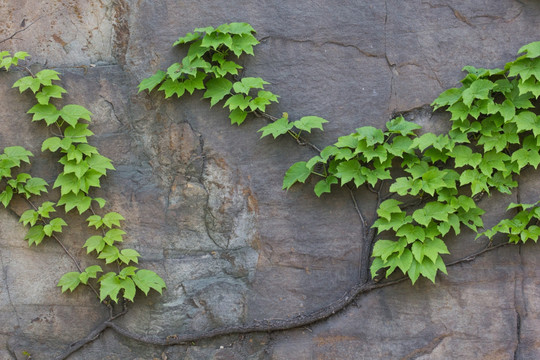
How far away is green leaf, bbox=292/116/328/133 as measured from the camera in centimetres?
300

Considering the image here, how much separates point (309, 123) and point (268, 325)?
1176 mm

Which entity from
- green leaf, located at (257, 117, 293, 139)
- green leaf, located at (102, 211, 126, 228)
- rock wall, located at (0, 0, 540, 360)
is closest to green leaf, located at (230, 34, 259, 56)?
rock wall, located at (0, 0, 540, 360)

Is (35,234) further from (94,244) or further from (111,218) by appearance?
(111,218)

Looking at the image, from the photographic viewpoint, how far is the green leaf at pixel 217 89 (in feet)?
10.3

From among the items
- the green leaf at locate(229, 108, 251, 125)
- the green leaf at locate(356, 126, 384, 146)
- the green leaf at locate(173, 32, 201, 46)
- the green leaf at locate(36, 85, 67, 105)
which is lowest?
the green leaf at locate(36, 85, 67, 105)

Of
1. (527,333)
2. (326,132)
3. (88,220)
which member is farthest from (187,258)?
(527,333)

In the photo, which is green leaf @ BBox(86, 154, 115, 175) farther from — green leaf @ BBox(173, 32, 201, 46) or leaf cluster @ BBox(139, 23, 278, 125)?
green leaf @ BBox(173, 32, 201, 46)

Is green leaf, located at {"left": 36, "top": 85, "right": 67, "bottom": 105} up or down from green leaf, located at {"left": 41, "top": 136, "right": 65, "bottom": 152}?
up

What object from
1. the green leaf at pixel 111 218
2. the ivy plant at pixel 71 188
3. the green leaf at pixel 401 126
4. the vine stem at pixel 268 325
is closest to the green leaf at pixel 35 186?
the ivy plant at pixel 71 188

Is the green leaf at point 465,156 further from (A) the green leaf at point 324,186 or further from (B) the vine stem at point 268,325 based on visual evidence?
(A) the green leaf at point 324,186

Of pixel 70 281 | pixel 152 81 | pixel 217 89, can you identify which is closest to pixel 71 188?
pixel 70 281

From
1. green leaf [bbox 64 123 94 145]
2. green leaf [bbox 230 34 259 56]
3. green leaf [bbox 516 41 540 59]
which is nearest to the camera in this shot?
green leaf [bbox 516 41 540 59]

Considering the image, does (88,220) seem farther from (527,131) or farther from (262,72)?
(527,131)

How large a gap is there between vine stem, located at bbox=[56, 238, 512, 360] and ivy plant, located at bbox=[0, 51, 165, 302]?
0.79 feet
